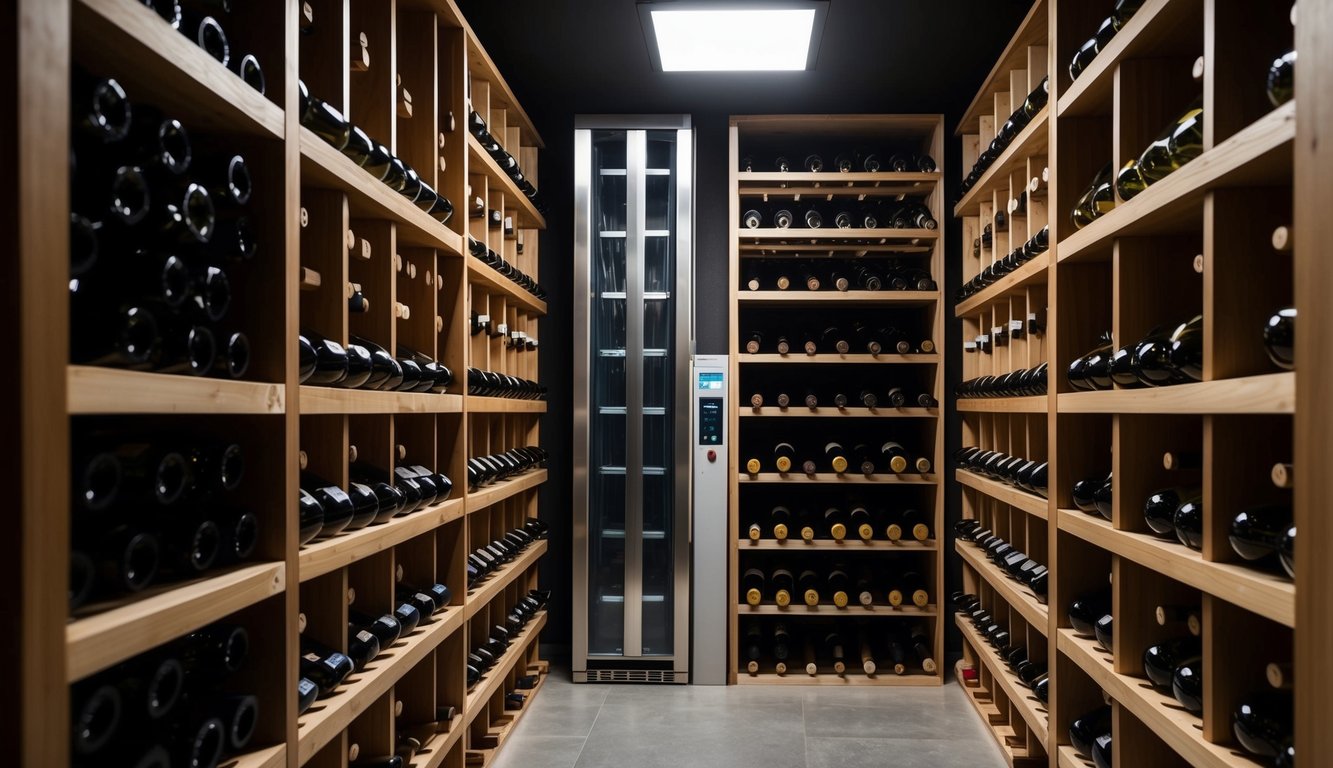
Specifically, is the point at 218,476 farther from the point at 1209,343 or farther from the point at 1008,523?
the point at 1008,523

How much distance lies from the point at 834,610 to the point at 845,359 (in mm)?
1375

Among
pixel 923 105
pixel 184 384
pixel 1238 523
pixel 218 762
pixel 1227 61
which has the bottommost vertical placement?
pixel 218 762

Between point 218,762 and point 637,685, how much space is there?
366 centimetres

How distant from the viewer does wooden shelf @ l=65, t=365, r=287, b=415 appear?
1.32 metres

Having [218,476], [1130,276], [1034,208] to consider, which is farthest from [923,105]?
[218,476]

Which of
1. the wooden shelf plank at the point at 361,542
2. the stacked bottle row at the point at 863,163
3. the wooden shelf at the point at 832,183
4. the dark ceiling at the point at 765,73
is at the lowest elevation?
the wooden shelf plank at the point at 361,542

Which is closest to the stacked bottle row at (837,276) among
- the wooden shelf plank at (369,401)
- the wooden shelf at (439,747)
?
the wooden shelf plank at (369,401)

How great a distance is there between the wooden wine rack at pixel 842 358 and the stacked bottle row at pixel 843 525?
0.06 metres

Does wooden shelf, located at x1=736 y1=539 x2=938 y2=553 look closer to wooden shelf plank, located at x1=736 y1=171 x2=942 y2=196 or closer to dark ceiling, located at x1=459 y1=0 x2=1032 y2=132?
wooden shelf plank, located at x1=736 y1=171 x2=942 y2=196

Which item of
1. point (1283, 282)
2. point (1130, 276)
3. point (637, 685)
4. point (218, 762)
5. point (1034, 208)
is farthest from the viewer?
point (637, 685)

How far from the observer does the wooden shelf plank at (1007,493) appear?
3.49 meters

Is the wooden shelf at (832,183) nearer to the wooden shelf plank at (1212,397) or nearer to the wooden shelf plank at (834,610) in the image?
the wooden shelf plank at (834,610)

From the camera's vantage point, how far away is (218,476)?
187cm

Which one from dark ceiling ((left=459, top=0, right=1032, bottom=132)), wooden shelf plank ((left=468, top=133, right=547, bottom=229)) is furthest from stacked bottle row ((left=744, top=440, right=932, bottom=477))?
dark ceiling ((left=459, top=0, right=1032, bottom=132))
